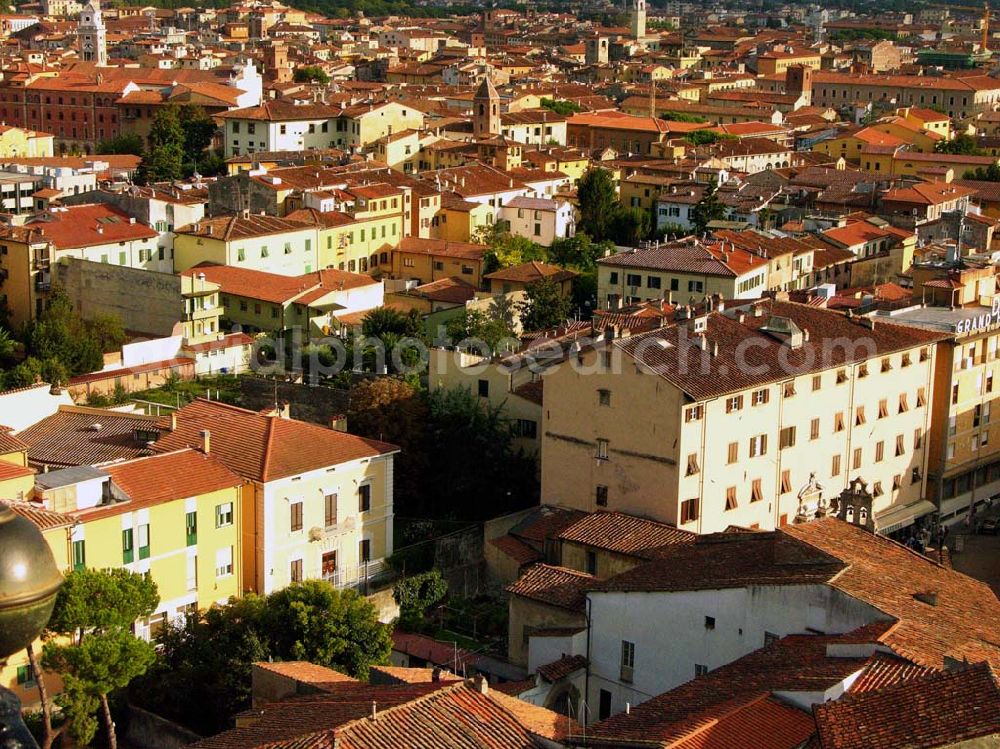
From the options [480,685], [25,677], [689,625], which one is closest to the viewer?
[480,685]

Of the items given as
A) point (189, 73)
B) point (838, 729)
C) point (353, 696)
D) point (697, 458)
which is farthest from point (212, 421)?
point (189, 73)

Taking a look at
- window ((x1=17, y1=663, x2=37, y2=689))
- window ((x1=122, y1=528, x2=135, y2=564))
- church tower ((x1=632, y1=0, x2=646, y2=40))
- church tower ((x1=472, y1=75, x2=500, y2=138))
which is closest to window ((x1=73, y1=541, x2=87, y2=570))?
window ((x1=122, y1=528, x2=135, y2=564))

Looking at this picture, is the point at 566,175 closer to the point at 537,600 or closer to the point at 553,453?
the point at 553,453

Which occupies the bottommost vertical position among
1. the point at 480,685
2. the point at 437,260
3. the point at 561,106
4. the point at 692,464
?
the point at 437,260

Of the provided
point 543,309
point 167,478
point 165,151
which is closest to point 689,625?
point 167,478

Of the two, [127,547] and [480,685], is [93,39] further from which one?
[480,685]

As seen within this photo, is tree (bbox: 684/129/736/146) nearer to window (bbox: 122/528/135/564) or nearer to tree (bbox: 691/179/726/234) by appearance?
tree (bbox: 691/179/726/234)

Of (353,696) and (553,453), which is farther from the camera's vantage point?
(553,453)
